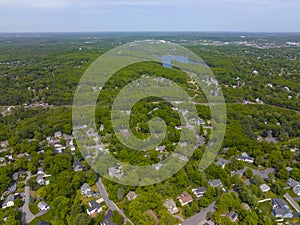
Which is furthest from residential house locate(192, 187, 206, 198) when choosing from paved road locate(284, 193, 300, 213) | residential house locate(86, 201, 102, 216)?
residential house locate(86, 201, 102, 216)

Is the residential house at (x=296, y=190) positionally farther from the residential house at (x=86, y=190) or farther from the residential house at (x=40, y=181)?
the residential house at (x=40, y=181)

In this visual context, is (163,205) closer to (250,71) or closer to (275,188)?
(275,188)

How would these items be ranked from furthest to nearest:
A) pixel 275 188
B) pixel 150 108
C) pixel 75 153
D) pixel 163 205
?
pixel 150 108, pixel 75 153, pixel 275 188, pixel 163 205

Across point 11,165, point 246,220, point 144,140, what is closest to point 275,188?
point 246,220

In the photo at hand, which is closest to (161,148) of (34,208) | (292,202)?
(292,202)

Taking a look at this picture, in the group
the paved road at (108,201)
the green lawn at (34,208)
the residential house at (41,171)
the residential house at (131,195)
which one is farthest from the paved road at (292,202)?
the residential house at (41,171)

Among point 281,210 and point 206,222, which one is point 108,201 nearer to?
point 206,222
